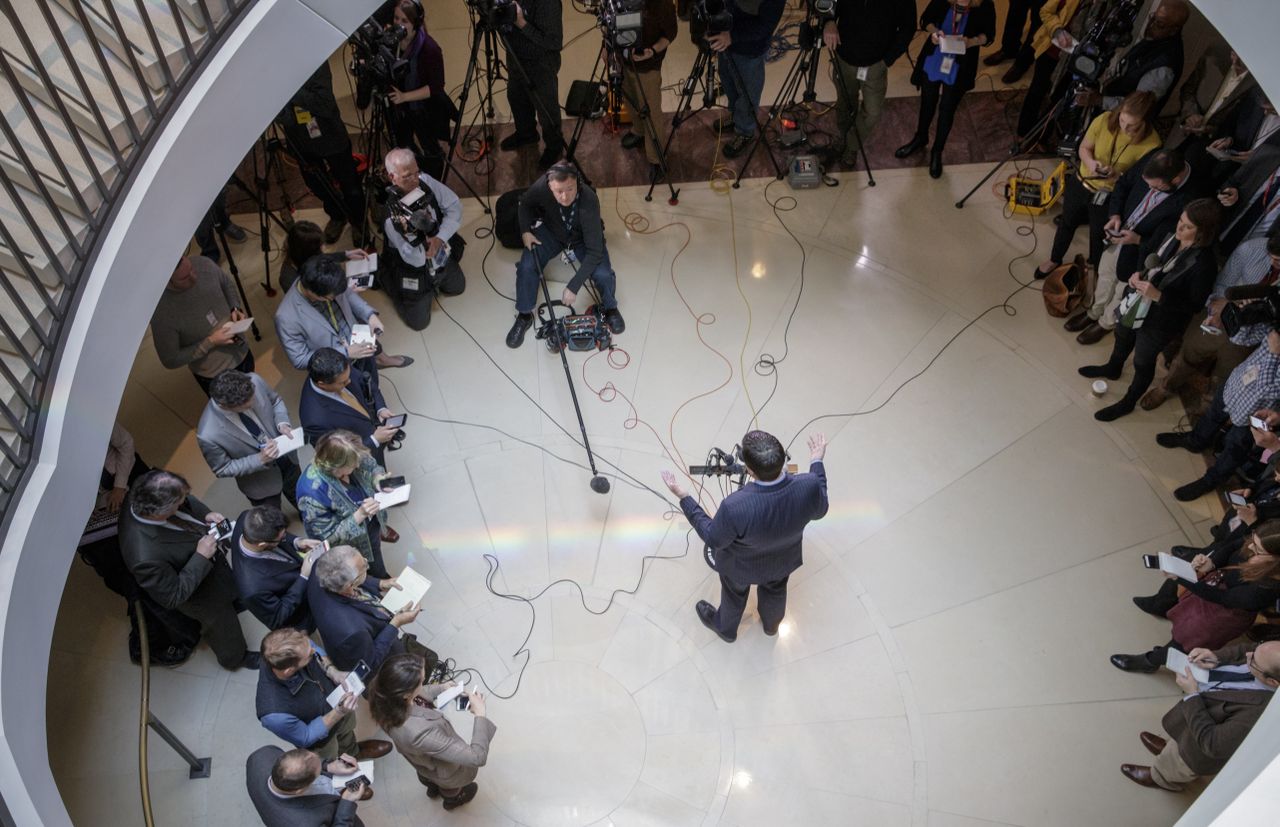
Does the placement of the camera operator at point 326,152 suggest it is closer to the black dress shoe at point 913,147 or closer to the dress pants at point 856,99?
the dress pants at point 856,99

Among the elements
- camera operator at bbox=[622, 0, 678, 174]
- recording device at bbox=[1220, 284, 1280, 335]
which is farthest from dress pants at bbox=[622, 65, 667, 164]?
recording device at bbox=[1220, 284, 1280, 335]

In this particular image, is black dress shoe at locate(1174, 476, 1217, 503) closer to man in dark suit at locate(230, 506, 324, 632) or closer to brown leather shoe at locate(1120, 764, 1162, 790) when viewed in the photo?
brown leather shoe at locate(1120, 764, 1162, 790)

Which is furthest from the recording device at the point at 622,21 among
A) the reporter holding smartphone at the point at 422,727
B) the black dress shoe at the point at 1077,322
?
the reporter holding smartphone at the point at 422,727

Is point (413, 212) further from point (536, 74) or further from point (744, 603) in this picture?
point (744, 603)

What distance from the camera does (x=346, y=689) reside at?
4281 mm

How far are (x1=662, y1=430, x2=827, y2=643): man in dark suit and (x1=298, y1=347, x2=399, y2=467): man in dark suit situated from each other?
1.95 m

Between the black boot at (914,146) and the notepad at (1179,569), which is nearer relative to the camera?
the notepad at (1179,569)

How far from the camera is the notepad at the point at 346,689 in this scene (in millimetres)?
4258

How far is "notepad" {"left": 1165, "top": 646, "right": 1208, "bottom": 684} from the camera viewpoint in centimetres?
420

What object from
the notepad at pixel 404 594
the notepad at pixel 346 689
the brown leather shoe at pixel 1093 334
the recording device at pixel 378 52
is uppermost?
the recording device at pixel 378 52

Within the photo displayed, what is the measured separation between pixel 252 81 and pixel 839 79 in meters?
4.76

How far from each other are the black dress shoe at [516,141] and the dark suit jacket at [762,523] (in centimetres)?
484

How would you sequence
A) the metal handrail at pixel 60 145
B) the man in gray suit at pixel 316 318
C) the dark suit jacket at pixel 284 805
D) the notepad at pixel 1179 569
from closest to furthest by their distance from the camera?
the metal handrail at pixel 60 145 → the dark suit jacket at pixel 284 805 → the notepad at pixel 1179 569 → the man in gray suit at pixel 316 318

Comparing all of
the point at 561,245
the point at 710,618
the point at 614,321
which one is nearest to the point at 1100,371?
the point at 710,618
